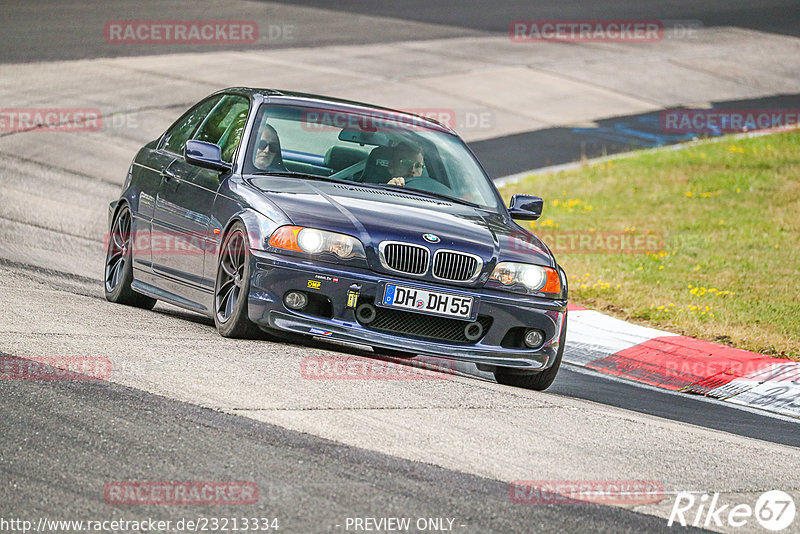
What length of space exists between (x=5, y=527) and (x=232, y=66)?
68.3 ft

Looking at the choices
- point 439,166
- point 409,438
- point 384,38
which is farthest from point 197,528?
point 384,38

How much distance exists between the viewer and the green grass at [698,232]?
1103 centimetres

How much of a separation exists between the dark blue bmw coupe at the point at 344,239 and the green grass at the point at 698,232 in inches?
112

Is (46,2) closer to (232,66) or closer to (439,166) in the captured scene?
(232,66)

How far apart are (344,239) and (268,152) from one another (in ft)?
4.43

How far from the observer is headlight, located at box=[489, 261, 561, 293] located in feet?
24.8

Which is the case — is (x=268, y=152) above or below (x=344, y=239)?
above

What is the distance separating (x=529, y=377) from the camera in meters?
8.17

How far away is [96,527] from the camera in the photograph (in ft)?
14.3
